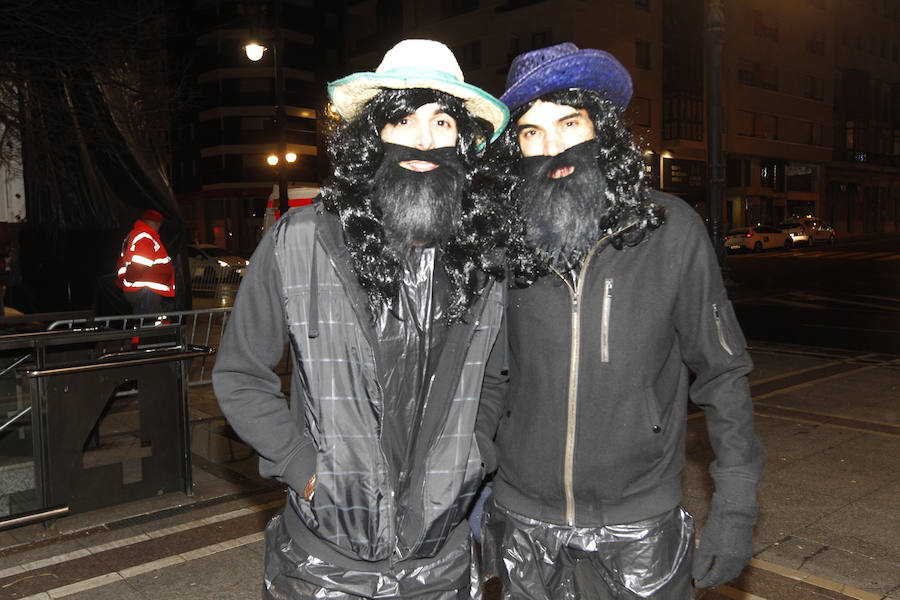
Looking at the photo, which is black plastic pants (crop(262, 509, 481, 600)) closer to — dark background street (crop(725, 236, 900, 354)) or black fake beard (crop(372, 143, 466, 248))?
black fake beard (crop(372, 143, 466, 248))

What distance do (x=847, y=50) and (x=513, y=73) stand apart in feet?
205

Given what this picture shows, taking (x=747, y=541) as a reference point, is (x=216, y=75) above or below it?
above

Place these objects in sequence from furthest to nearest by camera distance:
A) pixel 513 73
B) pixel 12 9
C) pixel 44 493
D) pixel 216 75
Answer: pixel 216 75 → pixel 12 9 → pixel 44 493 → pixel 513 73

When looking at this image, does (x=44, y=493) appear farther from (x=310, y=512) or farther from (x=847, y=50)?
(x=847, y=50)

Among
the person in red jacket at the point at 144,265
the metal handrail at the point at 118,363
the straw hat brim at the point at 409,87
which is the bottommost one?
the metal handrail at the point at 118,363

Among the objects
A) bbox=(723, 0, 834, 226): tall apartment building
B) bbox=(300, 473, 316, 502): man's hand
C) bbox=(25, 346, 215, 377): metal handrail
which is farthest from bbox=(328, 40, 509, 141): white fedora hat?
bbox=(723, 0, 834, 226): tall apartment building

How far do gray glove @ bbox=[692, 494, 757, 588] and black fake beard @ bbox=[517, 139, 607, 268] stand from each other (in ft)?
2.73

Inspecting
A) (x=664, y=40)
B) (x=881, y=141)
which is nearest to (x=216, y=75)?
(x=664, y=40)

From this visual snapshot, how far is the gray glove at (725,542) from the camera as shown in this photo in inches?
87.9

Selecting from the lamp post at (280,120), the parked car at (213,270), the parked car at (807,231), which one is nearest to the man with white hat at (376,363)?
the lamp post at (280,120)

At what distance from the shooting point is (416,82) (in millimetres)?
2369

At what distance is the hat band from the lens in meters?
2.36

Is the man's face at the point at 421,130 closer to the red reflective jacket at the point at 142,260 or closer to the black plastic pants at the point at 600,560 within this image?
the black plastic pants at the point at 600,560

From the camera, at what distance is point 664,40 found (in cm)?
4228
